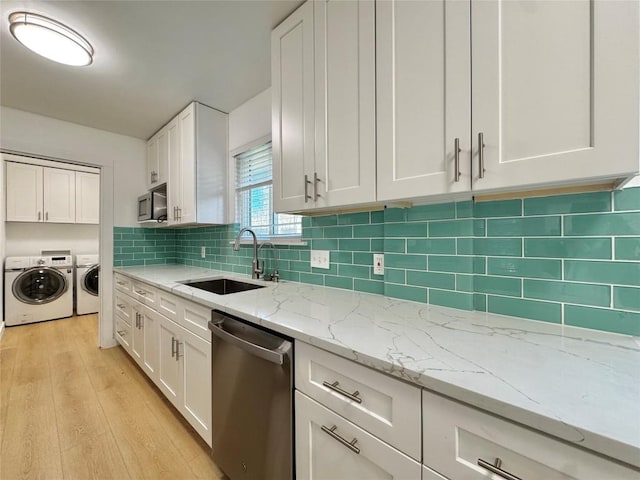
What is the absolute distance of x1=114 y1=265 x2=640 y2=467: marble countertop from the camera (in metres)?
0.48

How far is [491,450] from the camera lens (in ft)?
1.87

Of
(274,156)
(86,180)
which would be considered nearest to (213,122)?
(274,156)

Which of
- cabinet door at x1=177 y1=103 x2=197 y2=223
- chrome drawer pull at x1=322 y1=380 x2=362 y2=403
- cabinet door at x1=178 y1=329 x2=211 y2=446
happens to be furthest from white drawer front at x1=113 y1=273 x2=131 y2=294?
chrome drawer pull at x1=322 y1=380 x2=362 y2=403

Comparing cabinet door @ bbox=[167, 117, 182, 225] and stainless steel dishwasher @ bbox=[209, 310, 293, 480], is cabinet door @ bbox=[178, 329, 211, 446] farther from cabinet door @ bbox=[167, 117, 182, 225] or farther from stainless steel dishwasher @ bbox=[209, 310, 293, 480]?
cabinet door @ bbox=[167, 117, 182, 225]

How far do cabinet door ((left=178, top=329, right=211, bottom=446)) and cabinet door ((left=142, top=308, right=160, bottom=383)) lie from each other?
483 millimetres

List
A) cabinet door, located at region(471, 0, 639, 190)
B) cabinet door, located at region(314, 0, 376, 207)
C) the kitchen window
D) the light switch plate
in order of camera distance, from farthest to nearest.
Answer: the kitchen window < the light switch plate < cabinet door, located at region(314, 0, 376, 207) < cabinet door, located at region(471, 0, 639, 190)

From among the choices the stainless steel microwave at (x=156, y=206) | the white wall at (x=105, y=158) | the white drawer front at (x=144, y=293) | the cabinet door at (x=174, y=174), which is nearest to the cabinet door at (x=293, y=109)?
the white drawer front at (x=144, y=293)

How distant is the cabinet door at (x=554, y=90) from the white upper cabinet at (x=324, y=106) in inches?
16.1

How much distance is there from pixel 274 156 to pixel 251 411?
124 cm

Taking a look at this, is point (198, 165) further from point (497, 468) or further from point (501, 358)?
point (497, 468)

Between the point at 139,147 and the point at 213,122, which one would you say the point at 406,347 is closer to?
the point at 213,122

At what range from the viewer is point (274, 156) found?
1525 millimetres

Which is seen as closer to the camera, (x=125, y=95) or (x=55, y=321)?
(x=125, y=95)

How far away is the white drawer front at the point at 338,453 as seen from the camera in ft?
2.32
